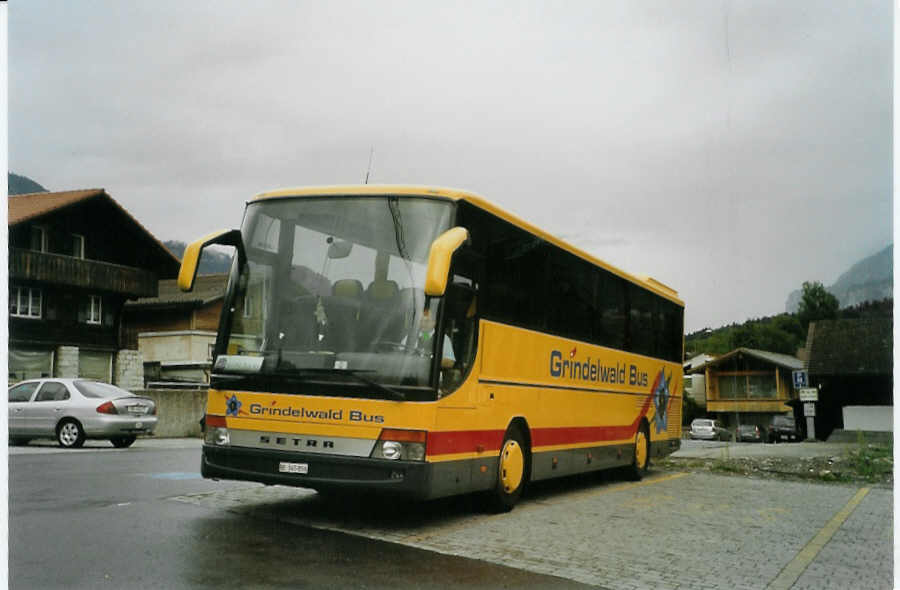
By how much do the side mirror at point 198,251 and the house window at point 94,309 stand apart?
7.94 m

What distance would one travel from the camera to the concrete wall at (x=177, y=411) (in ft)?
84.2

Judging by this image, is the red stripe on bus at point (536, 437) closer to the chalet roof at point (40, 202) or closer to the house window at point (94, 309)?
the chalet roof at point (40, 202)

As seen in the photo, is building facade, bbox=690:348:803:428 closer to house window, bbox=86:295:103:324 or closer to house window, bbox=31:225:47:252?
house window, bbox=86:295:103:324

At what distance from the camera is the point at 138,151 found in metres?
11.2

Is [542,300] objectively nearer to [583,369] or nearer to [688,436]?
[583,369]

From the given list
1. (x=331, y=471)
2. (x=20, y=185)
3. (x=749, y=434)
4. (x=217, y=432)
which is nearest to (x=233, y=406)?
(x=217, y=432)

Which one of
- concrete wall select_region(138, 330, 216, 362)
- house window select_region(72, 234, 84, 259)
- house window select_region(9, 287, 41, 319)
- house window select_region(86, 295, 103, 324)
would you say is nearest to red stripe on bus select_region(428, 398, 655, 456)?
house window select_region(9, 287, 41, 319)

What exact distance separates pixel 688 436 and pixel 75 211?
179 ft

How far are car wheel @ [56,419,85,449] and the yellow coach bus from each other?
10699 mm

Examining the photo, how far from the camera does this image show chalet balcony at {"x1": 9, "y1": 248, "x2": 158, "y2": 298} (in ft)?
45.5

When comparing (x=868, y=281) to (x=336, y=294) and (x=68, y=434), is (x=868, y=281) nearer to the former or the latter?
(x=336, y=294)

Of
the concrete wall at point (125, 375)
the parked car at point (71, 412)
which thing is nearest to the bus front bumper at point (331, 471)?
the parked car at point (71, 412)

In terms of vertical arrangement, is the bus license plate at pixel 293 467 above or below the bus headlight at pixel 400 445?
below

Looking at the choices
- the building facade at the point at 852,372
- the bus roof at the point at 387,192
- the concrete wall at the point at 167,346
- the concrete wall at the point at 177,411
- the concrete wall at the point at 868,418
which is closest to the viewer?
the bus roof at the point at 387,192
